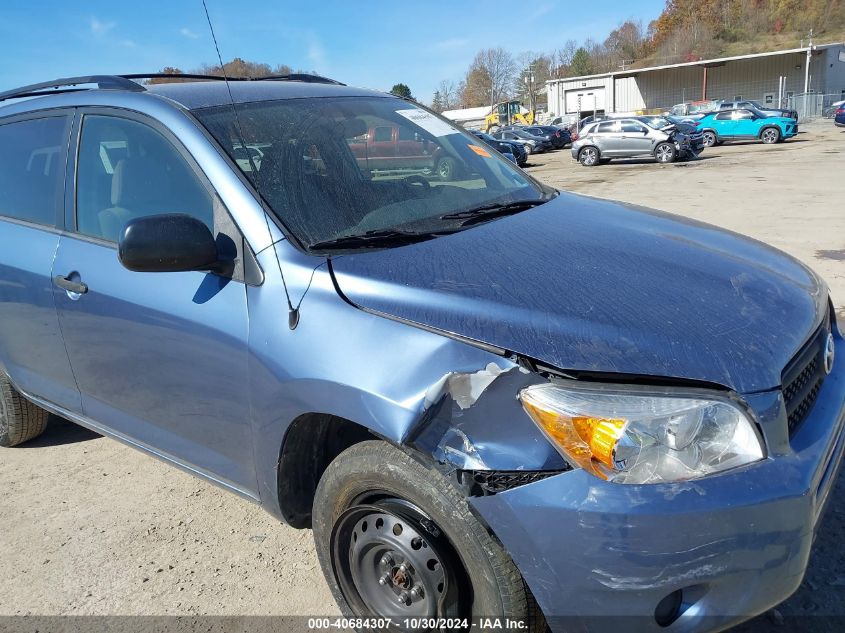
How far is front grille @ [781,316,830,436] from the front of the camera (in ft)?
6.00

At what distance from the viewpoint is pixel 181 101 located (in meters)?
2.61

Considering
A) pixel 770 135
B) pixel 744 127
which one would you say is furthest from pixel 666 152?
pixel 770 135

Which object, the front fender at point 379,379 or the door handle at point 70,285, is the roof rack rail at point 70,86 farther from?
the front fender at point 379,379

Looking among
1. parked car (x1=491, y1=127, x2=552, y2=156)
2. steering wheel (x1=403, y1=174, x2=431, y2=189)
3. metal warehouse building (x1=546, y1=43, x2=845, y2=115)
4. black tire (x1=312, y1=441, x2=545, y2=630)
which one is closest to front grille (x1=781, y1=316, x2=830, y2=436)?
black tire (x1=312, y1=441, x2=545, y2=630)

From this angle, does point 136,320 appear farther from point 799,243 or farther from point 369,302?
point 799,243

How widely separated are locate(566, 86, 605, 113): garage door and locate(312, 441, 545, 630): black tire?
2637 inches

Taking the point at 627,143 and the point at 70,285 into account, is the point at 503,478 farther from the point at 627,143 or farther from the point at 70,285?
the point at 627,143

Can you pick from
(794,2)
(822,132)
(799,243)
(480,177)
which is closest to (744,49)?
(794,2)

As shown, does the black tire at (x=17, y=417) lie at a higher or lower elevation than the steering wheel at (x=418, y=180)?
lower

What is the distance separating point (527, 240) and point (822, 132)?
123ft

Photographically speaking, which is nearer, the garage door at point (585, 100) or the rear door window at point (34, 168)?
the rear door window at point (34, 168)

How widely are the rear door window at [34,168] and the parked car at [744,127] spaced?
3046 cm

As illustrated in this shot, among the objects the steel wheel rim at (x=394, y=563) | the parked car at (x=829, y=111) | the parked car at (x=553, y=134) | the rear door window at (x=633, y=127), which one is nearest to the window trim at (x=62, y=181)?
the steel wheel rim at (x=394, y=563)

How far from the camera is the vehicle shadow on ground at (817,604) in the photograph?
222 centimetres
